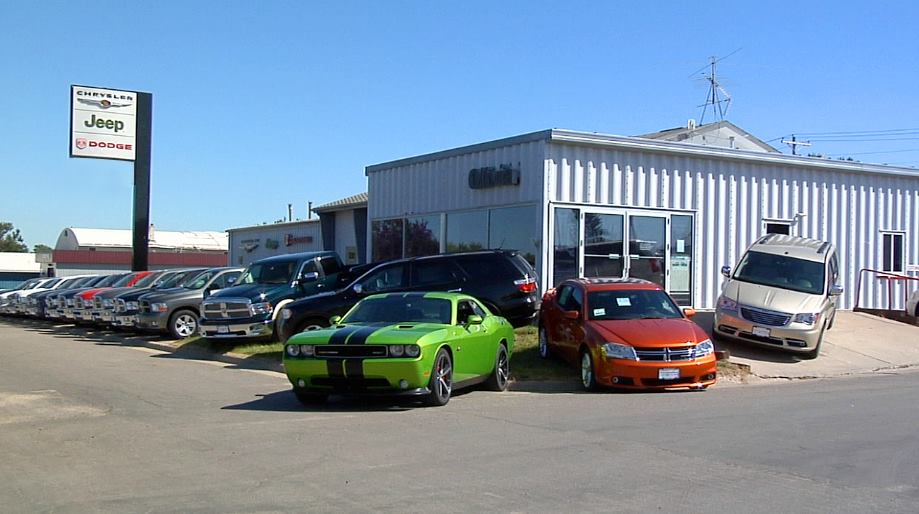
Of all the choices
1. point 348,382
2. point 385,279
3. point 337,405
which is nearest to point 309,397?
point 337,405

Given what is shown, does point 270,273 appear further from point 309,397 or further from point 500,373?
point 309,397

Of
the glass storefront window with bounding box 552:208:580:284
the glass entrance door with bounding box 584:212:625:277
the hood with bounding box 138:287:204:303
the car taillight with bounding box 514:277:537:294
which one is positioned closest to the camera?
the car taillight with bounding box 514:277:537:294

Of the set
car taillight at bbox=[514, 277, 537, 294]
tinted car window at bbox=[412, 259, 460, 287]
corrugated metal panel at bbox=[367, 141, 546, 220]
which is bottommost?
car taillight at bbox=[514, 277, 537, 294]

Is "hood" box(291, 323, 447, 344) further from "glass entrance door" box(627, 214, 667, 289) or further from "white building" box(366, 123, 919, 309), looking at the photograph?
"glass entrance door" box(627, 214, 667, 289)

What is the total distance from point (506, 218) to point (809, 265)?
7087mm

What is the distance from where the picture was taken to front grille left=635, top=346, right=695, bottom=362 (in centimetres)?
1339

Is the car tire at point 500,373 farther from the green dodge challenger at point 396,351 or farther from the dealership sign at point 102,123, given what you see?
the dealership sign at point 102,123

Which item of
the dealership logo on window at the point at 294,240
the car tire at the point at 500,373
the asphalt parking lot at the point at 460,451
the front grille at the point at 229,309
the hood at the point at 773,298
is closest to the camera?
the asphalt parking lot at the point at 460,451

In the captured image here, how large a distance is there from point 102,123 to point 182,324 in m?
16.4

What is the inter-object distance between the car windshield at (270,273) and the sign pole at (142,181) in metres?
16.5

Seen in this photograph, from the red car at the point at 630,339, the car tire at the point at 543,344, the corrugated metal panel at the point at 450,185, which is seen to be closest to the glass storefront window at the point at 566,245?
the corrugated metal panel at the point at 450,185

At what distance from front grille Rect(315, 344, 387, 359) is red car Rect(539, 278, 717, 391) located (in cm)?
387

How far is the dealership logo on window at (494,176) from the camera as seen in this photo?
2180 cm

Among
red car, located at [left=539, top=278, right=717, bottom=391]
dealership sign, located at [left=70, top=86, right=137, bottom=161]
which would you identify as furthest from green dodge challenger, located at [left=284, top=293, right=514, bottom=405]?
dealership sign, located at [left=70, top=86, right=137, bottom=161]
